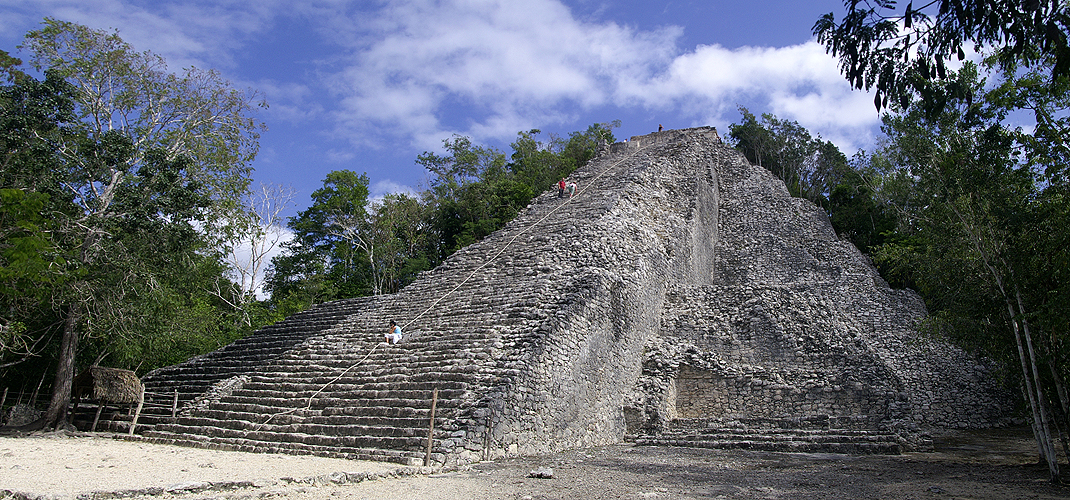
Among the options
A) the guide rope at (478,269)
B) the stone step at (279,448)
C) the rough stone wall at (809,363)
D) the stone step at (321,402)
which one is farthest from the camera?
the rough stone wall at (809,363)

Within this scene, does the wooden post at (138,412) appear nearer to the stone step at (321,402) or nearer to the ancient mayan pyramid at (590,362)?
the ancient mayan pyramid at (590,362)

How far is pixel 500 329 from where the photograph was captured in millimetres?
9953

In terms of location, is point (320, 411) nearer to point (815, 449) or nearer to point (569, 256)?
point (569, 256)

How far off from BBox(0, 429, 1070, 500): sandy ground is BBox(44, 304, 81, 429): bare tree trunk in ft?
7.36

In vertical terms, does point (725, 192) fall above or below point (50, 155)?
above

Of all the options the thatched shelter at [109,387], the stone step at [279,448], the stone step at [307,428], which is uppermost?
the thatched shelter at [109,387]

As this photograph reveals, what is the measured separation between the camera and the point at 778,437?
32.4 ft

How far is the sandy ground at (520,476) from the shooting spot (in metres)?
5.43

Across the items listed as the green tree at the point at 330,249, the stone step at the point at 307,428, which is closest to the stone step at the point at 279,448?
the stone step at the point at 307,428

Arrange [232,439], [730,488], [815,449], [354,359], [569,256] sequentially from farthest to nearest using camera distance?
[569,256], [354,359], [815,449], [232,439], [730,488]

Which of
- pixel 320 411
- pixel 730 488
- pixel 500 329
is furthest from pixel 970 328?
pixel 320 411

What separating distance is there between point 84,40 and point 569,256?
10.9m

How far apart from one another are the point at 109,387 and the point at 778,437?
460 inches

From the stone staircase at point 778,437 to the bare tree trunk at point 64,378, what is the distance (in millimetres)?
10692
